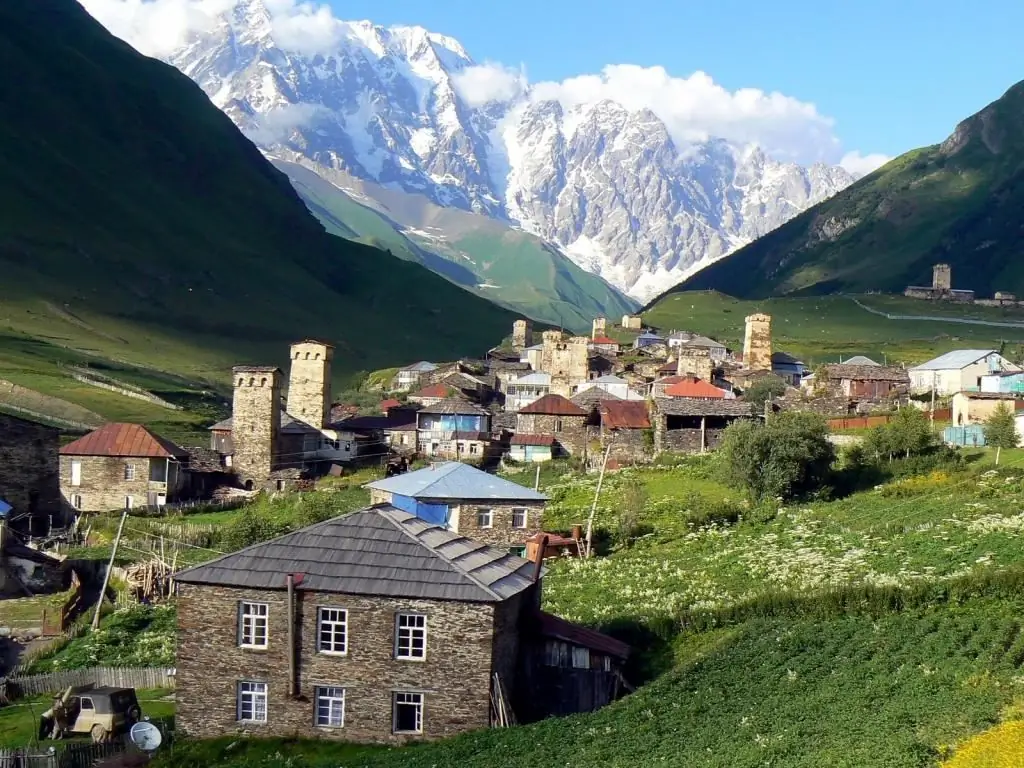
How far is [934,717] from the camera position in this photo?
69.7 feet

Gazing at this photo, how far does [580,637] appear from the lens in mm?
29969

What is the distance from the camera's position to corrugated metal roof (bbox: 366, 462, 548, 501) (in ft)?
157

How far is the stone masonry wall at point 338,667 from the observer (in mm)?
27422

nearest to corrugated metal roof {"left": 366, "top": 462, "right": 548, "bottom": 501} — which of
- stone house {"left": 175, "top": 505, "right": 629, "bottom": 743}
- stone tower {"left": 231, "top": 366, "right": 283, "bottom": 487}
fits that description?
stone house {"left": 175, "top": 505, "right": 629, "bottom": 743}

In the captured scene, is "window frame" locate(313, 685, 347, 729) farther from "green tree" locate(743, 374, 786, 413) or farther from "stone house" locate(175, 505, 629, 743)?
"green tree" locate(743, 374, 786, 413)

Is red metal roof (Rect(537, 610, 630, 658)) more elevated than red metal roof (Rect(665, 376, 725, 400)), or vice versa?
red metal roof (Rect(665, 376, 725, 400))

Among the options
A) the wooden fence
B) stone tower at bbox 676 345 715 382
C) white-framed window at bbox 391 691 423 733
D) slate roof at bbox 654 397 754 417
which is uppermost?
stone tower at bbox 676 345 715 382

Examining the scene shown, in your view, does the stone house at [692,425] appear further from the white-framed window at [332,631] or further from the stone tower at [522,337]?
the stone tower at [522,337]

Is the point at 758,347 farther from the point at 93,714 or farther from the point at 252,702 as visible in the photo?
the point at 93,714

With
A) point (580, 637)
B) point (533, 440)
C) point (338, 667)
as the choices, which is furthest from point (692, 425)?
point (338, 667)

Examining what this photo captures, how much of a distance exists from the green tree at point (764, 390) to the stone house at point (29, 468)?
41.9 metres

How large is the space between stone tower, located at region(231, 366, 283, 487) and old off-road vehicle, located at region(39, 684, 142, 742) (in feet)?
135

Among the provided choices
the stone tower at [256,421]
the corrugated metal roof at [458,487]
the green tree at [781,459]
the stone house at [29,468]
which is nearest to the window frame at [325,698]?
the corrugated metal roof at [458,487]

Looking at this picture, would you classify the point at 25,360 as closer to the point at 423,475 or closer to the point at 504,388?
the point at 504,388
